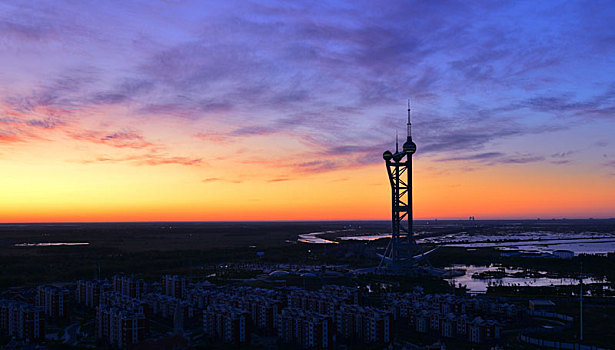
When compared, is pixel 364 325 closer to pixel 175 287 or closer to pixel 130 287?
pixel 175 287

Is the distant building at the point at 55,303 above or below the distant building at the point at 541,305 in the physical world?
above

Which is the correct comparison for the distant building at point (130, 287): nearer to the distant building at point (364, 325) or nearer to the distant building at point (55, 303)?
the distant building at point (55, 303)

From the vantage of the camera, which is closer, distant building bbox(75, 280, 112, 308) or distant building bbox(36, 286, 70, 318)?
distant building bbox(36, 286, 70, 318)

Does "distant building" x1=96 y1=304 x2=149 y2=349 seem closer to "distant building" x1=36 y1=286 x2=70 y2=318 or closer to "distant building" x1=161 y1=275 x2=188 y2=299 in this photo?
"distant building" x1=36 y1=286 x2=70 y2=318

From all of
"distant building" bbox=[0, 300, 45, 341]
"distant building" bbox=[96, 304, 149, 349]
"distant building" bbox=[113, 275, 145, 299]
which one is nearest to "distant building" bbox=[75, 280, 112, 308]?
"distant building" bbox=[113, 275, 145, 299]

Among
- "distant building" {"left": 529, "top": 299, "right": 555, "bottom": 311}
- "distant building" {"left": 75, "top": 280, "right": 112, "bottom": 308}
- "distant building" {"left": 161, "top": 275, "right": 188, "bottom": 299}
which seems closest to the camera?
"distant building" {"left": 529, "top": 299, "right": 555, "bottom": 311}

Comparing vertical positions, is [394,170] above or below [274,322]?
above

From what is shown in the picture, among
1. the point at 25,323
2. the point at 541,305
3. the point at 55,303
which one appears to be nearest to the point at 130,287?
the point at 55,303

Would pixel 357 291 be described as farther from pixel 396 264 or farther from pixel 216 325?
pixel 396 264

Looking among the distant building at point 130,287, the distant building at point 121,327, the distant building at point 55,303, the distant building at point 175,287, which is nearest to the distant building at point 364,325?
the distant building at point 121,327

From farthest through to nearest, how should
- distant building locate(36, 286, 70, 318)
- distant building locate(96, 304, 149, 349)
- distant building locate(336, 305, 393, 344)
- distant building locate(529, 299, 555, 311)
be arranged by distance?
distant building locate(529, 299, 555, 311), distant building locate(36, 286, 70, 318), distant building locate(336, 305, 393, 344), distant building locate(96, 304, 149, 349)

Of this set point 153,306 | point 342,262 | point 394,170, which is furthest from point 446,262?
point 153,306
